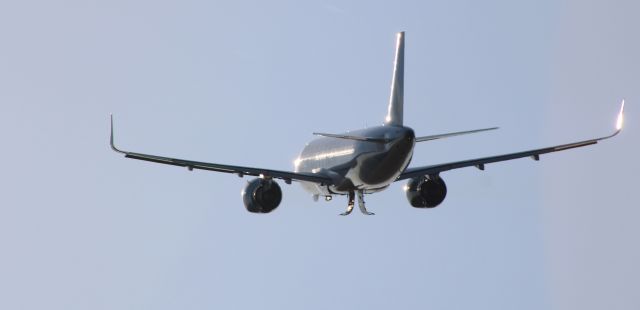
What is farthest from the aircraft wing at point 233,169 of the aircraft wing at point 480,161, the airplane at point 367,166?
the aircraft wing at point 480,161

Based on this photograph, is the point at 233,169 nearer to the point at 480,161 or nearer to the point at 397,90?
the point at 397,90

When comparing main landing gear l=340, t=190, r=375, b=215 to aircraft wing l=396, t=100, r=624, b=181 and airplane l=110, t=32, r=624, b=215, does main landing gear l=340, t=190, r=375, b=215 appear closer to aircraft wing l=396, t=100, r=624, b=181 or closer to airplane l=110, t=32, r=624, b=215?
airplane l=110, t=32, r=624, b=215

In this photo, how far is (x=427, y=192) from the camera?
87.4 meters

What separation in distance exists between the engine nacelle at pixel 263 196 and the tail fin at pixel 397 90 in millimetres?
7358

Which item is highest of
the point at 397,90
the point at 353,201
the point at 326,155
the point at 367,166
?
the point at 397,90

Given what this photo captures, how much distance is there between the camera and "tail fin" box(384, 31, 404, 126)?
85.4 meters

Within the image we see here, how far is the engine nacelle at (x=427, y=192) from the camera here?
87.4 metres

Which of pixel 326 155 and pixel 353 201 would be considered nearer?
pixel 353 201

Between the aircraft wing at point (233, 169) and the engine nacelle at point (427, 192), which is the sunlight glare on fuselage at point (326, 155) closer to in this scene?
the aircraft wing at point (233, 169)

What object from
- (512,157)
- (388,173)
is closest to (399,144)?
(388,173)

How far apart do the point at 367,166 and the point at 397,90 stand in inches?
267

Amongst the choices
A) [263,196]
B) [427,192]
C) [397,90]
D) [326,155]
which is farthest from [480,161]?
[263,196]

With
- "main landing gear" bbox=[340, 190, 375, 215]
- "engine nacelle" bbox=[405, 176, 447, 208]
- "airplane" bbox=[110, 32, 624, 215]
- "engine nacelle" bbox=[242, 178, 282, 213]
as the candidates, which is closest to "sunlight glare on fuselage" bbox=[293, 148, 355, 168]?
"airplane" bbox=[110, 32, 624, 215]

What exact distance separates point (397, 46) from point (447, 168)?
811 centimetres
